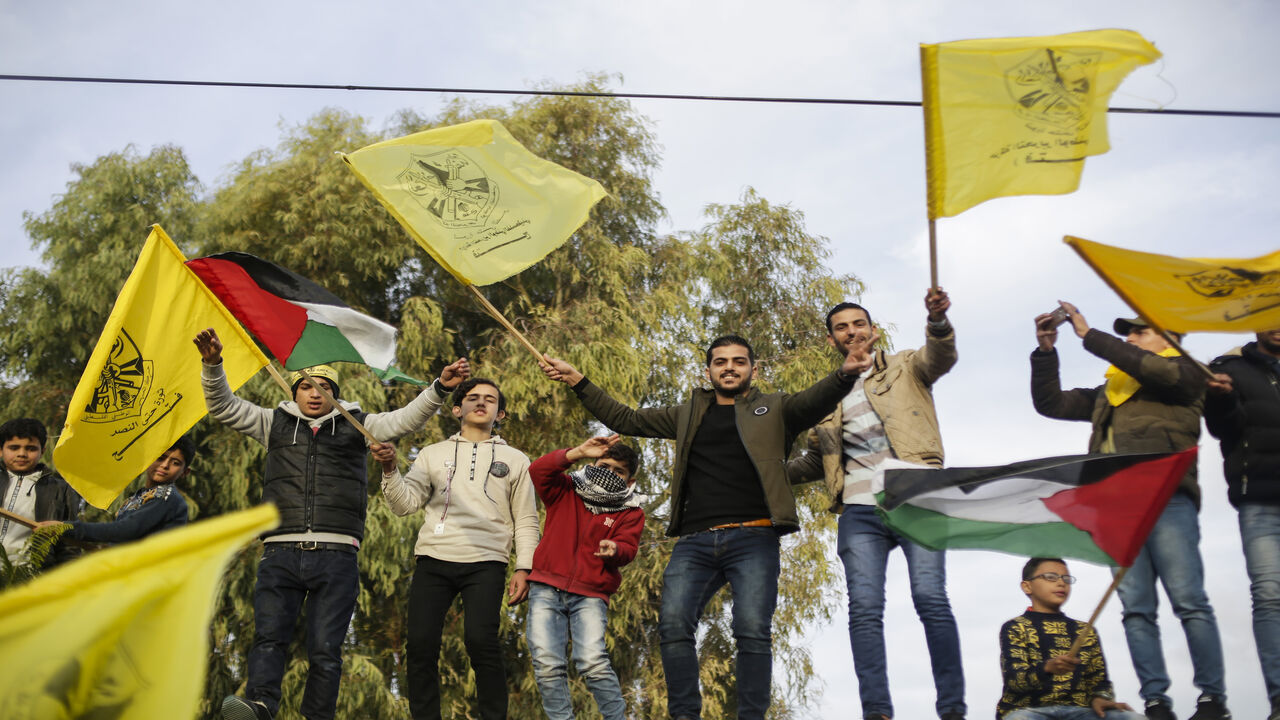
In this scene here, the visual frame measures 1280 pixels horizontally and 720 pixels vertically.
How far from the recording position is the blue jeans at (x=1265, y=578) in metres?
4.98

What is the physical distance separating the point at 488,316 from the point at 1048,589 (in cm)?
1128

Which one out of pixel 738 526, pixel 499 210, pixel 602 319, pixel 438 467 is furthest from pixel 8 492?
pixel 602 319

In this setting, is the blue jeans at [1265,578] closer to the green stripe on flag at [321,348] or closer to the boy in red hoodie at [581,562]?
the boy in red hoodie at [581,562]

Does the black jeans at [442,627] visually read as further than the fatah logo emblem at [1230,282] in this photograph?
Yes

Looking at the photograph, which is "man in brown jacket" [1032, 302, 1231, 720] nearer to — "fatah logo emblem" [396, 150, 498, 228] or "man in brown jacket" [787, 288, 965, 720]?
"man in brown jacket" [787, 288, 965, 720]

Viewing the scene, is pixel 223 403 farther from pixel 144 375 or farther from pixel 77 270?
pixel 77 270

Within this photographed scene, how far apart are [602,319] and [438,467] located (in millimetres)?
8811

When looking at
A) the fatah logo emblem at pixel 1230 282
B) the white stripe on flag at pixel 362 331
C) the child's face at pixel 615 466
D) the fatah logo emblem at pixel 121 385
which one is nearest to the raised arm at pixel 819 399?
Answer: the child's face at pixel 615 466

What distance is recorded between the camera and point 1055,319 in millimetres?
5703

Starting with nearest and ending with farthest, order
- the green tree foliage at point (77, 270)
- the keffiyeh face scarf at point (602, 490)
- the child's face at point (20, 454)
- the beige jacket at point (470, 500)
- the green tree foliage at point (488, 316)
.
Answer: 1. the beige jacket at point (470, 500)
2. the keffiyeh face scarf at point (602, 490)
3. the child's face at point (20, 454)
4. the green tree foliage at point (488, 316)
5. the green tree foliage at point (77, 270)

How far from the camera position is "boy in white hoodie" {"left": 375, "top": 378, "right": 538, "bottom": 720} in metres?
5.66

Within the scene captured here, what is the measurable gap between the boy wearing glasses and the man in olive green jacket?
1.12 m

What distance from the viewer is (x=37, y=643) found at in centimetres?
205

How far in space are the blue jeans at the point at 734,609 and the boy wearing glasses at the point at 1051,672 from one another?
1.12 meters
